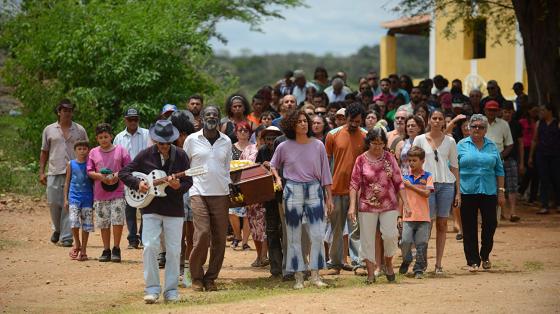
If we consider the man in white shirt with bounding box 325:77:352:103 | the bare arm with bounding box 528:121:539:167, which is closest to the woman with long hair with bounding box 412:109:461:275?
the bare arm with bounding box 528:121:539:167

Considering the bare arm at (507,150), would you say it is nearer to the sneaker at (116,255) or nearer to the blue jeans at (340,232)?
the blue jeans at (340,232)

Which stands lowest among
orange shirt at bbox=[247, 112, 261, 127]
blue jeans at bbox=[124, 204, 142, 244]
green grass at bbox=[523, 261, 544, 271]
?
green grass at bbox=[523, 261, 544, 271]

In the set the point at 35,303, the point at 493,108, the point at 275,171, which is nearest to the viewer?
the point at 35,303

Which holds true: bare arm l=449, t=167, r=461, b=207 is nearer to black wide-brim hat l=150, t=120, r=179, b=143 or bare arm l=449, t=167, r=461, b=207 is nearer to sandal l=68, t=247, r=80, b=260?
black wide-brim hat l=150, t=120, r=179, b=143

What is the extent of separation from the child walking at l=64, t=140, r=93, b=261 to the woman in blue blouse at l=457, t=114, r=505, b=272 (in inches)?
197

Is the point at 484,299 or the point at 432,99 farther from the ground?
the point at 432,99

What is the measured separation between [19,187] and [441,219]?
37.0 ft

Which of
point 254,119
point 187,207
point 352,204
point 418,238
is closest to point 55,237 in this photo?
point 254,119

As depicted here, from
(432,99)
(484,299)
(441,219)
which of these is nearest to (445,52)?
(432,99)

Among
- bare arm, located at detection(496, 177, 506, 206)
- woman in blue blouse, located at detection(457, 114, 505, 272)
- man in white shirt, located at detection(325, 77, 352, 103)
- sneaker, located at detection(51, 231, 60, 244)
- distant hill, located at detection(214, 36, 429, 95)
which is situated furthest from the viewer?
distant hill, located at detection(214, 36, 429, 95)

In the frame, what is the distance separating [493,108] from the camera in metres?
18.0

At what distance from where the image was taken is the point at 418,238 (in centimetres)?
1290

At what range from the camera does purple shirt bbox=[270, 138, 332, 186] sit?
483 inches

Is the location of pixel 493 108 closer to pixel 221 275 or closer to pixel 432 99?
pixel 432 99
